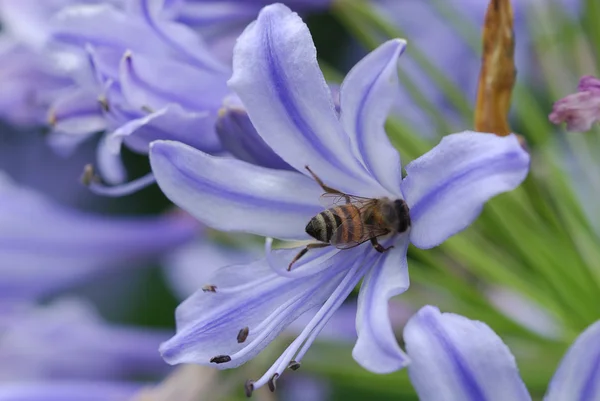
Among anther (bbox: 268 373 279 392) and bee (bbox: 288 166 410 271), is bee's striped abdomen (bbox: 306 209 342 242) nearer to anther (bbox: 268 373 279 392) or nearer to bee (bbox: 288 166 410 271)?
bee (bbox: 288 166 410 271)

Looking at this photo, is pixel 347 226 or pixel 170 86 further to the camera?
pixel 170 86

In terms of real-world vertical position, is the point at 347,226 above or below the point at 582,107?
below

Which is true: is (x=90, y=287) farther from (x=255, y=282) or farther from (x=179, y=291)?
(x=255, y=282)

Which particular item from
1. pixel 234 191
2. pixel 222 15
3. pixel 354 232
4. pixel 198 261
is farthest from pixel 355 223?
pixel 198 261

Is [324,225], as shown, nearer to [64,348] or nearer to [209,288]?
[209,288]

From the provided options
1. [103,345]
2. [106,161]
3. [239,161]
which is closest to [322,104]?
[239,161]

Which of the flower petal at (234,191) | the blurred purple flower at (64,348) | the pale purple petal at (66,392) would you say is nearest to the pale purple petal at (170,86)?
the flower petal at (234,191)
